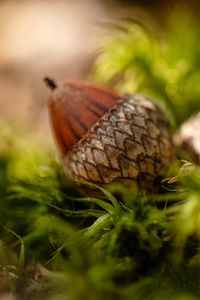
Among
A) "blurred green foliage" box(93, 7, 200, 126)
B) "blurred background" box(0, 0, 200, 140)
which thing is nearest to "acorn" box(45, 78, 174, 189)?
"blurred green foliage" box(93, 7, 200, 126)

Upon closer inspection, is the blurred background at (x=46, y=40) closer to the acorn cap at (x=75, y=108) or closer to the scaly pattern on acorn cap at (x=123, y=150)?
the acorn cap at (x=75, y=108)

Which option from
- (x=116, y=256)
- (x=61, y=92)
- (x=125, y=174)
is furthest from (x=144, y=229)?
(x=61, y=92)

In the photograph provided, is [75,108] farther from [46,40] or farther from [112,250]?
[46,40]

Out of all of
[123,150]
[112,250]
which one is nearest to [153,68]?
[123,150]

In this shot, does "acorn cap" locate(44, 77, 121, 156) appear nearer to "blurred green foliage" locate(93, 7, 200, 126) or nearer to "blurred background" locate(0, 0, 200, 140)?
"blurred green foliage" locate(93, 7, 200, 126)

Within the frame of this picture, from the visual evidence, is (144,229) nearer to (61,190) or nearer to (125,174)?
(125,174)

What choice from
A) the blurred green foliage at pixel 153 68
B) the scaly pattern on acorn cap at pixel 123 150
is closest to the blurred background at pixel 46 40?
the blurred green foliage at pixel 153 68
